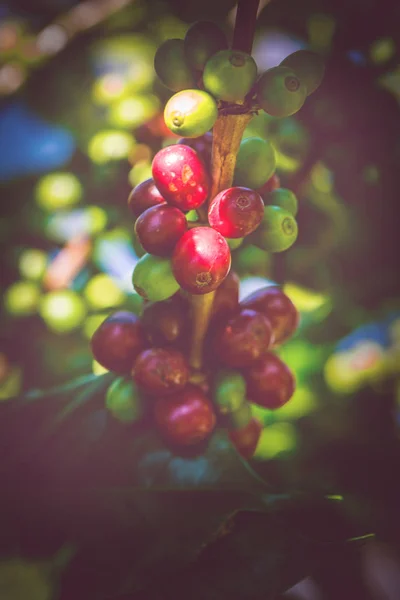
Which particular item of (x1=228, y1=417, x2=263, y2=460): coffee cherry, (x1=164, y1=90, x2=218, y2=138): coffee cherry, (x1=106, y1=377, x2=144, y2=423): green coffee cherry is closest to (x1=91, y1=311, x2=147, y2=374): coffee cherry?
(x1=106, y1=377, x2=144, y2=423): green coffee cherry

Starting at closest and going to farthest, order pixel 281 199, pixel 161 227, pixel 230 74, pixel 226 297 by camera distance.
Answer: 1. pixel 230 74
2. pixel 161 227
3. pixel 281 199
4. pixel 226 297

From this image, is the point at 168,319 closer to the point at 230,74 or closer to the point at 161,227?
the point at 161,227

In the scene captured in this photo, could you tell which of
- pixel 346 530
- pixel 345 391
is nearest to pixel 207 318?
pixel 346 530

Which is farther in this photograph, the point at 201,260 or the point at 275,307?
the point at 275,307

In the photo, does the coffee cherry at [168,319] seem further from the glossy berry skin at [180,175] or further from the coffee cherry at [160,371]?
the glossy berry skin at [180,175]

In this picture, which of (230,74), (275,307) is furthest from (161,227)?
(275,307)

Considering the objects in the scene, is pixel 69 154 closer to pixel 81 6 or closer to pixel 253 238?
pixel 81 6
